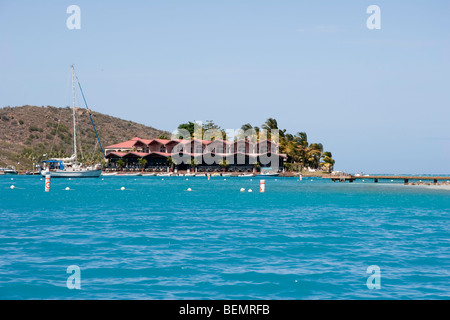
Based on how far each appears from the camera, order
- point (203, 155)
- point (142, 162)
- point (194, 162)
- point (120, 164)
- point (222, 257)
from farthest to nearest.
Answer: point (120, 164), point (142, 162), point (194, 162), point (203, 155), point (222, 257)

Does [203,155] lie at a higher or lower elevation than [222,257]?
higher

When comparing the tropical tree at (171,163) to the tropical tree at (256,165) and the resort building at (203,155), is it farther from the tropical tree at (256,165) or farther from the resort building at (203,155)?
the tropical tree at (256,165)

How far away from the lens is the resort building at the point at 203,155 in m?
155

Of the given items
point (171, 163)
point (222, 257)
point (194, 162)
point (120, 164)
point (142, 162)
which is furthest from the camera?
point (120, 164)

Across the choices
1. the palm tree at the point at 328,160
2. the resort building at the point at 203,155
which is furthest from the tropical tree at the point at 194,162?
the palm tree at the point at 328,160

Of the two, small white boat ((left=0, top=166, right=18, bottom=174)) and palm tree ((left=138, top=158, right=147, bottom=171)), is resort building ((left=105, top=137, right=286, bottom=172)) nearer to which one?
palm tree ((left=138, top=158, right=147, bottom=171))

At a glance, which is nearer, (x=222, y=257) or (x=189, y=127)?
(x=222, y=257)

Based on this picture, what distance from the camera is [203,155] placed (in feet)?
510

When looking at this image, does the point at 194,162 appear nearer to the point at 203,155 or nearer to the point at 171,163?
the point at 203,155

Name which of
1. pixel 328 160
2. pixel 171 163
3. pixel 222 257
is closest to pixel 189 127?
pixel 171 163

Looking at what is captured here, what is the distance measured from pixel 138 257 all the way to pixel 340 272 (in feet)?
26.0

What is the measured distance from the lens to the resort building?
155 metres

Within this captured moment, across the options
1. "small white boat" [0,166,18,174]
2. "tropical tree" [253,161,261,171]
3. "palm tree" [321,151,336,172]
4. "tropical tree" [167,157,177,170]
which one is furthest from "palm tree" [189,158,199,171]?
"small white boat" [0,166,18,174]
